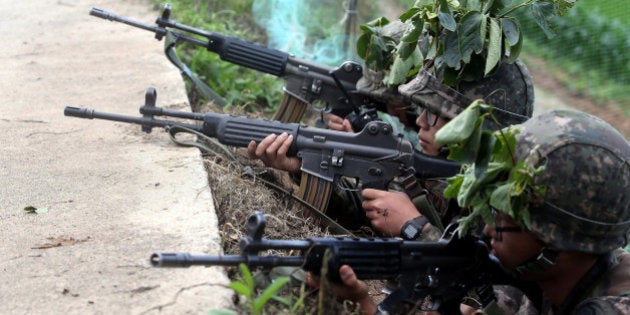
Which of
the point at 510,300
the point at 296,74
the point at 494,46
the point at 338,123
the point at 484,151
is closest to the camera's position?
the point at 484,151

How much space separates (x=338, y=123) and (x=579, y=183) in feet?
9.38

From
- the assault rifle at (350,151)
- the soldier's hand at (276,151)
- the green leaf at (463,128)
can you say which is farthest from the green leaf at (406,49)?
the green leaf at (463,128)

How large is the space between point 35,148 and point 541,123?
10.9 feet

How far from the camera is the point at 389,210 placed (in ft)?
13.6

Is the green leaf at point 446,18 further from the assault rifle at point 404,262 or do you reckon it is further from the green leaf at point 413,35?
the assault rifle at point 404,262

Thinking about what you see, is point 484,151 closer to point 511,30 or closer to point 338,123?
point 511,30

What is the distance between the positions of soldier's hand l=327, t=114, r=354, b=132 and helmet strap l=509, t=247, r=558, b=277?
252 cm

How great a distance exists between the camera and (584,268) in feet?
10.1

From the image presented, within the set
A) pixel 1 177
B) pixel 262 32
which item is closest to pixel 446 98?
pixel 1 177

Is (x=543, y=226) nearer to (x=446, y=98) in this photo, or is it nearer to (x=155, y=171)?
(x=446, y=98)

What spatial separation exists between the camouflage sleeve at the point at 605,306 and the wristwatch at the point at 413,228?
3.65 feet

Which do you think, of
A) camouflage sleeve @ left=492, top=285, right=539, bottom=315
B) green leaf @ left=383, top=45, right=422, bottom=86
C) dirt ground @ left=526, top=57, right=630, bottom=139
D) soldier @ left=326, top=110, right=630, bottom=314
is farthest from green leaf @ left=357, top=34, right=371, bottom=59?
dirt ground @ left=526, top=57, right=630, bottom=139

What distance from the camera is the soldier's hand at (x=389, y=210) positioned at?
406 cm

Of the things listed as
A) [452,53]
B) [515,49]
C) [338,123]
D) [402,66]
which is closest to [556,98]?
[338,123]
